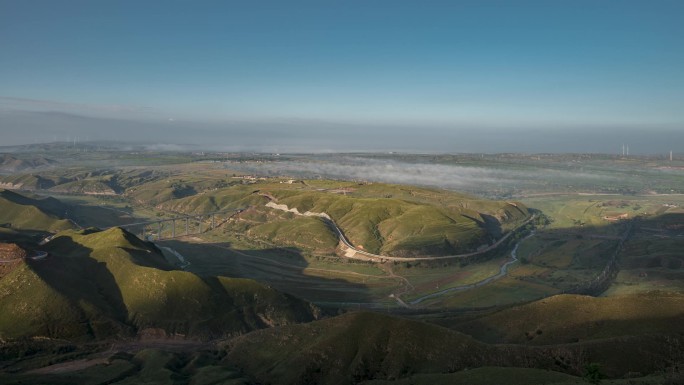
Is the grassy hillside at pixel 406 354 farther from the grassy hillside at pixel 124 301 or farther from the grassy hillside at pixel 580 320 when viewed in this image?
the grassy hillside at pixel 124 301

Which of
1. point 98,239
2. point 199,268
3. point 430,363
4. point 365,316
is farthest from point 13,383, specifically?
point 199,268

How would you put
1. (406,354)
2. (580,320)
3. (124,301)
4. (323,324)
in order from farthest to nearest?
(124,301)
(323,324)
(580,320)
(406,354)

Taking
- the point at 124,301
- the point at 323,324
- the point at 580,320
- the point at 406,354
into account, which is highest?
the point at 580,320

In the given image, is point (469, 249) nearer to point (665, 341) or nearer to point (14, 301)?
point (665, 341)

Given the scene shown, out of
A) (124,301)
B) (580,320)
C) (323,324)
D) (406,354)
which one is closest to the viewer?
(406,354)

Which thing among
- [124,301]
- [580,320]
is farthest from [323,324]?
[124,301]

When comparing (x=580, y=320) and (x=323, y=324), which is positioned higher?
(x=580, y=320)

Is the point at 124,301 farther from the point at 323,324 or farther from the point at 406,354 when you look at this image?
the point at 406,354

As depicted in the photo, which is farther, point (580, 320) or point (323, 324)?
point (323, 324)

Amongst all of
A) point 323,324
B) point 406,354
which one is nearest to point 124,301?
point 323,324

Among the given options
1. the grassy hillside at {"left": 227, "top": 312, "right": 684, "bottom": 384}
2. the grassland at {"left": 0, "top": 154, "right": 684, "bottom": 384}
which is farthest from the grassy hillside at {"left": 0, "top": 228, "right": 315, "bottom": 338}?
the grassy hillside at {"left": 227, "top": 312, "right": 684, "bottom": 384}
